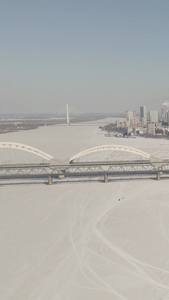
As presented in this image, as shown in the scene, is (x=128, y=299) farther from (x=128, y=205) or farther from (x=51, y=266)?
(x=128, y=205)

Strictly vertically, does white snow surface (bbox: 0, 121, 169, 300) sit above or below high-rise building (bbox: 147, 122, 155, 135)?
below

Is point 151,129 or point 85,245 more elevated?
point 151,129

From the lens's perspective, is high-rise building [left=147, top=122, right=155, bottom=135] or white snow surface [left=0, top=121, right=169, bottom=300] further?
high-rise building [left=147, top=122, right=155, bottom=135]

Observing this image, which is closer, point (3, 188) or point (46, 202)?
point (46, 202)

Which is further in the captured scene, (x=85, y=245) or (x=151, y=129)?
(x=151, y=129)

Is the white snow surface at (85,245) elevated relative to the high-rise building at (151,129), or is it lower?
lower

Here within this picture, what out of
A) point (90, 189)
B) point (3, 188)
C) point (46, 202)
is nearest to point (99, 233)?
point (46, 202)

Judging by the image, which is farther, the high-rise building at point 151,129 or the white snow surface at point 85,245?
the high-rise building at point 151,129

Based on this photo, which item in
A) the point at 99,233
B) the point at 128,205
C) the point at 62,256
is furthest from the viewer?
the point at 128,205
